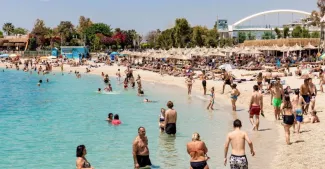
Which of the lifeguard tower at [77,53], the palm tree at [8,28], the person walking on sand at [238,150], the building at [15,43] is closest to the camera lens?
the person walking on sand at [238,150]

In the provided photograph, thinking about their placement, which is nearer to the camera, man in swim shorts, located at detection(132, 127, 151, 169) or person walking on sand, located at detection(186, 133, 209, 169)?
person walking on sand, located at detection(186, 133, 209, 169)

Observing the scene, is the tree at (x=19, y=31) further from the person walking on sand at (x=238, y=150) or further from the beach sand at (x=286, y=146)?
the person walking on sand at (x=238, y=150)

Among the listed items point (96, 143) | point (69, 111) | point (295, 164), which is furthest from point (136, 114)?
point (295, 164)

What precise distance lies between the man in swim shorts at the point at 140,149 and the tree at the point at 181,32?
63.4 m

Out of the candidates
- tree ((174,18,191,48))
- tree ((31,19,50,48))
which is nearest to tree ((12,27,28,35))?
tree ((31,19,50,48))

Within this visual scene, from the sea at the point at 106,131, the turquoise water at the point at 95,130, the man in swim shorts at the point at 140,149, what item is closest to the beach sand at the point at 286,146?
the sea at the point at 106,131

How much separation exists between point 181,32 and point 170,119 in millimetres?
60870

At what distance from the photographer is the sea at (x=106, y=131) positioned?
485 inches

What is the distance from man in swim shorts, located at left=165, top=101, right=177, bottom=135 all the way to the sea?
0.26 meters

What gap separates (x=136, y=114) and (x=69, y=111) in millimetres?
4535

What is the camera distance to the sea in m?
12.3

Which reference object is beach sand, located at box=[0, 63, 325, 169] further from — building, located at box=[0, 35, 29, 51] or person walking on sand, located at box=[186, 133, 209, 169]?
building, located at box=[0, 35, 29, 51]

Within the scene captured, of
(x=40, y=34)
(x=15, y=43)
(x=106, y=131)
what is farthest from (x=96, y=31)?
(x=106, y=131)

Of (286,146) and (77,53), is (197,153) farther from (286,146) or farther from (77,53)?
(77,53)
